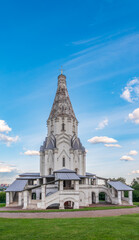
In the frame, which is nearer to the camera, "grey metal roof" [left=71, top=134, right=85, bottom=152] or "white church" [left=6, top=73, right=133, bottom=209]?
"white church" [left=6, top=73, right=133, bottom=209]

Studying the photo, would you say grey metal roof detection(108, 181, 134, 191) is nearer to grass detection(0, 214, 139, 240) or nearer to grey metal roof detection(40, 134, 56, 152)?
grey metal roof detection(40, 134, 56, 152)

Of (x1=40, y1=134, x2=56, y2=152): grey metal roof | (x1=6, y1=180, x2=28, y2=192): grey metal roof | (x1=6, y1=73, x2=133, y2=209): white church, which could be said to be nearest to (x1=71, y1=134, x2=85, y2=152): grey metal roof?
(x1=6, y1=73, x2=133, y2=209): white church

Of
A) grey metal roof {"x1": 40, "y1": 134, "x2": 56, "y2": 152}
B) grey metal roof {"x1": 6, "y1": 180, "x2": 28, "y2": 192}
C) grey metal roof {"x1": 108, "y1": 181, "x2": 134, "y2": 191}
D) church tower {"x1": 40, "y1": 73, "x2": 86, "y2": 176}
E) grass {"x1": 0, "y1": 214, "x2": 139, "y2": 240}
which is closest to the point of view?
grass {"x1": 0, "y1": 214, "x2": 139, "y2": 240}

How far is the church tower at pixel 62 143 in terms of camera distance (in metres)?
41.4

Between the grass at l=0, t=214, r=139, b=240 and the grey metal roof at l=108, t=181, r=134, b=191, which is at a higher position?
the grass at l=0, t=214, r=139, b=240

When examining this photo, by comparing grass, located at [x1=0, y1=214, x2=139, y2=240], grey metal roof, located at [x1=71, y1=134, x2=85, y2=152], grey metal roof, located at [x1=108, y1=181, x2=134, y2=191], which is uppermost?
grey metal roof, located at [x1=71, y1=134, x2=85, y2=152]

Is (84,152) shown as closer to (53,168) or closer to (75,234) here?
(53,168)

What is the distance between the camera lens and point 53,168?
4059 centimetres

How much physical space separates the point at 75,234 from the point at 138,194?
36760 mm

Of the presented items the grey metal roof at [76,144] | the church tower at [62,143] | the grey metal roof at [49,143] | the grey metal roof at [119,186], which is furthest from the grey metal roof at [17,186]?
the grey metal roof at [119,186]

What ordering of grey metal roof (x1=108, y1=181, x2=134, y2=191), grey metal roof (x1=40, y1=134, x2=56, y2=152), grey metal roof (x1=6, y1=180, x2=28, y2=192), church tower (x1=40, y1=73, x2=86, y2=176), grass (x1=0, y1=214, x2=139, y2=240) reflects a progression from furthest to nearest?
grey metal roof (x1=40, y1=134, x2=56, y2=152) → church tower (x1=40, y1=73, x2=86, y2=176) → grey metal roof (x1=108, y1=181, x2=134, y2=191) → grey metal roof (x1=6, y1=180, x2=28, y2=192) → grass (x1=0, y1=214, x2=139, y2=240)

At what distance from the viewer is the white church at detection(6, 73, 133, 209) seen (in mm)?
34375

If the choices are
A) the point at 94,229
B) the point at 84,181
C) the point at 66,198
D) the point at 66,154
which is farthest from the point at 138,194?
the point at 94,229

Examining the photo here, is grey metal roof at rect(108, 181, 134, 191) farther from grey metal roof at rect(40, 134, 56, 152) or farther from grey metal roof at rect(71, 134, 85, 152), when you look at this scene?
grey metal roof at rect(40, 134, 56, 152)
